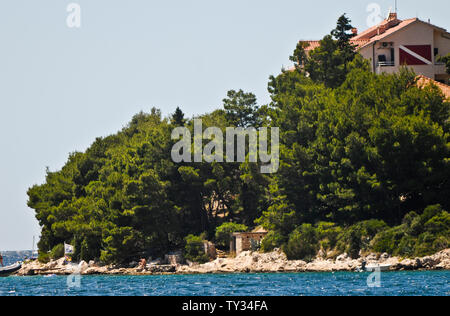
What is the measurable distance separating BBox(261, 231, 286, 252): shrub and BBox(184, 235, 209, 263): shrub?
17.6ft

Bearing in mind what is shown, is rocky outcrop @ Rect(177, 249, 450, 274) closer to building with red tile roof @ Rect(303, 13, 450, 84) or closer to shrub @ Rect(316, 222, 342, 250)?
shrub @ Rect(316, 222, 342, 250)

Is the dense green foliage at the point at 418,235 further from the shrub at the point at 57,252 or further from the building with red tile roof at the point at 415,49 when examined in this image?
the shrub at the point at 57,252

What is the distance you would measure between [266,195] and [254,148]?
4.07 meters

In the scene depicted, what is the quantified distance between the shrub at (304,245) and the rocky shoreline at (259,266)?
840mm

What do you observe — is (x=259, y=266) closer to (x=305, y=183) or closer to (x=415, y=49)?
(x=305, y=183)

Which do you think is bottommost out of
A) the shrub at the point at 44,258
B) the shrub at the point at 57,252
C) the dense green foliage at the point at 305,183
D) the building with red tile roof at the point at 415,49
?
the shrub at the point at 44,258

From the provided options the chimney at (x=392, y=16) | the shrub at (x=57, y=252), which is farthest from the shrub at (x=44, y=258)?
the chimney at (x=392, y=16)

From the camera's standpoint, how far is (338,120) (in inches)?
2073

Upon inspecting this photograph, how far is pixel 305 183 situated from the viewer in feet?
180

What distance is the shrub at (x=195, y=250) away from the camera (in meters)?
58.8

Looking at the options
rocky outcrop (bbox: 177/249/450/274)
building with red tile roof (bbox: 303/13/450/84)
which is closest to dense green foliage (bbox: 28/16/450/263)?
rocky outcrop (bbox: 177/249/450/274)

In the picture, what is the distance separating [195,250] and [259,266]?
7.89m
